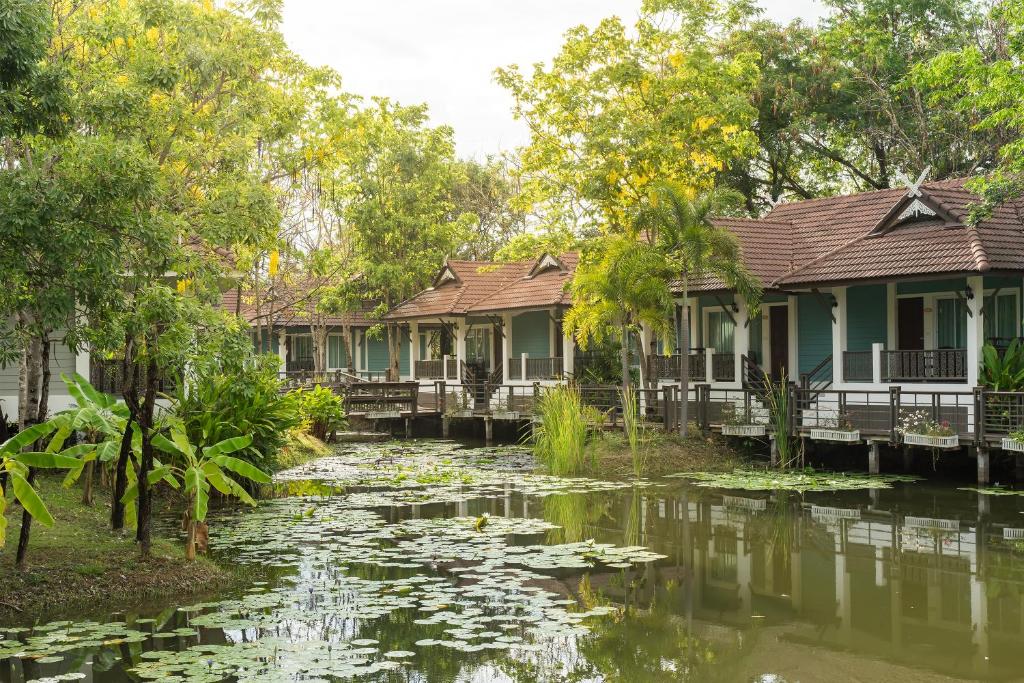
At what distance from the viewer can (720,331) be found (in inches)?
1148

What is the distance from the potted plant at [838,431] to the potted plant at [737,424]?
54.2 inches

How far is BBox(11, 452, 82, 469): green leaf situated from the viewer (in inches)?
392

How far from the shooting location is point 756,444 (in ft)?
79.6

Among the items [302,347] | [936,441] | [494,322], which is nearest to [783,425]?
[936,441]

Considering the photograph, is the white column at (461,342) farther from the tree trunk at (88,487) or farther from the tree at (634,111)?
the tree trunk at (88,487)

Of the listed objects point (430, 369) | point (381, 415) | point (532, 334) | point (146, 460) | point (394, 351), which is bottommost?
point (381, 415)

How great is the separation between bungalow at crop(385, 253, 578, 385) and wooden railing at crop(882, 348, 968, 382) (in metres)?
10.2

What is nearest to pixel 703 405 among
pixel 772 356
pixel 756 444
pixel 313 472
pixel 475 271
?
pixel 756 444

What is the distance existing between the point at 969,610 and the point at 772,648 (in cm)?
261

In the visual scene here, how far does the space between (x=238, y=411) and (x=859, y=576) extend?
9433mm

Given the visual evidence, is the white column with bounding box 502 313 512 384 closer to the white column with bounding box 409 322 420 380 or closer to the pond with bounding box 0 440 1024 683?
the white column with bounding box 409 322 420 380

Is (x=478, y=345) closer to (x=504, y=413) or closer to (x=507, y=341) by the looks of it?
(x=507, y=341)

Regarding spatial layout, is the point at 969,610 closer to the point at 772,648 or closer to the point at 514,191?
the point at 772,648

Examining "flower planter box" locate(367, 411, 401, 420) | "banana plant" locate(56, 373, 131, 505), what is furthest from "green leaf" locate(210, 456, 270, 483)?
"flower planter box" locate(367, 411, 401, 420)
